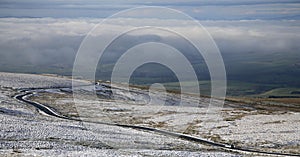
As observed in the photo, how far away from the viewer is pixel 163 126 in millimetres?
83062

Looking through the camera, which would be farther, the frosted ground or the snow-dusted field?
the frosted ground

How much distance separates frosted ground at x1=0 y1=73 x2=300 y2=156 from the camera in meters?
54.2

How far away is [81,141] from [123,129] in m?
16.4

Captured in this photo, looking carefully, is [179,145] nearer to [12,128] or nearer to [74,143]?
[74,143]

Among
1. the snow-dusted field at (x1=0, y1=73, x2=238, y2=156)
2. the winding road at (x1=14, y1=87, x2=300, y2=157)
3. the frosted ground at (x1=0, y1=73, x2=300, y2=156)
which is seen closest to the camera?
the snow-dusted field at (x1=0, y1=73, x2=238, y2=156)

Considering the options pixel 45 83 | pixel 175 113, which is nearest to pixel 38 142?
pixel 175 113

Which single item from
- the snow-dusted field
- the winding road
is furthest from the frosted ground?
the winding road

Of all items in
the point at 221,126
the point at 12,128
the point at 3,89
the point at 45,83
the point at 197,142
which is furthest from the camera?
the point at 45,83

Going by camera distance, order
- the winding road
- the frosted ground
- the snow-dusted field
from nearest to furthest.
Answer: the snow-dusted field
the frosted ground
the winding road

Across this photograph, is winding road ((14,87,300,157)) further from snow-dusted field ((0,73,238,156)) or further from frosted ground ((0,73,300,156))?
snow-dusted field ((0,73,238,156))

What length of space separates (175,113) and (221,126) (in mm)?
16852

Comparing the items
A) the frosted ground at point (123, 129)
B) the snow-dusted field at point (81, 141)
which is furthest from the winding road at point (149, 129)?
the snow-dusted field at point (81, 141)

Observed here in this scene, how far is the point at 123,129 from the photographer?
74.2m

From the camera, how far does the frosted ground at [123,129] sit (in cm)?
5422
